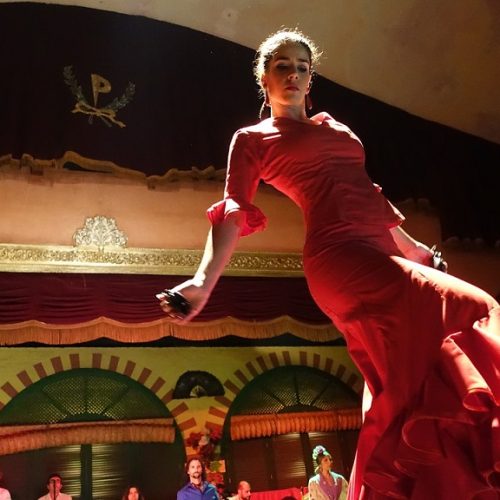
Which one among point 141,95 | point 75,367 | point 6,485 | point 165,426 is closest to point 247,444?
point 165,426

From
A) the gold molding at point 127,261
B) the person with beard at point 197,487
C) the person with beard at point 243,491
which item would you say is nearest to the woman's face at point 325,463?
the person with beard at point 243,491

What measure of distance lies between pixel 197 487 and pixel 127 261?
6.18ft

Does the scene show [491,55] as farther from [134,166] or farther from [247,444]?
[247,444]

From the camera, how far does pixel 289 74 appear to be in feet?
4.69

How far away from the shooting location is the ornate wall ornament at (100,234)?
17.9 ft

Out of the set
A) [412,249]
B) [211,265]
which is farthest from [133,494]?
[211,265]

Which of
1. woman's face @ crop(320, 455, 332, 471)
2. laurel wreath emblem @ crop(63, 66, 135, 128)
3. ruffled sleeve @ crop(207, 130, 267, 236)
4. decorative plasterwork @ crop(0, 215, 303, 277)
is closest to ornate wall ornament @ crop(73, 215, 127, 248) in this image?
decorative plasterwork @ crop(0, 215, 303, 277)

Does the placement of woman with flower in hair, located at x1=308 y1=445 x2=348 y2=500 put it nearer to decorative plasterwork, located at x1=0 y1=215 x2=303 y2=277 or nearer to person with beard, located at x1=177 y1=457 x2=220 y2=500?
person with beard, located at x1=177 y1=457 x2=220 y2=500

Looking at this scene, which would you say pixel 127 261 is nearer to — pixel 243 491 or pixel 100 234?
pixel 100 234

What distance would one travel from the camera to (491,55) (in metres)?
4.92

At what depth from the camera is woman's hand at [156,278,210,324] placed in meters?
1.05

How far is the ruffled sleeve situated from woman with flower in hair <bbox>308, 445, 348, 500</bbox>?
4480 millimetres

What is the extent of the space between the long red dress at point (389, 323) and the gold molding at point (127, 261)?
427cm

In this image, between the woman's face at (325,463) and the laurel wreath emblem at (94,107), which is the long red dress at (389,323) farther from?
the woman's face at (325,463)
